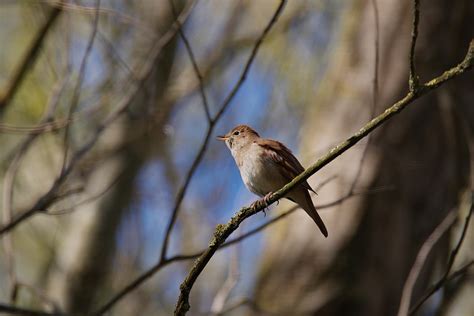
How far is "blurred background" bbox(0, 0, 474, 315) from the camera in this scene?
486cm

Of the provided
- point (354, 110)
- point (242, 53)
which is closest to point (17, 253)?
point (242, 53)

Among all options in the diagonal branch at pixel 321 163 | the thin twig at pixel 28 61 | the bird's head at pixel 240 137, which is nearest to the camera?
the diagonal branch at pixel 321 163

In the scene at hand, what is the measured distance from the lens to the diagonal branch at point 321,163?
244 centimetres

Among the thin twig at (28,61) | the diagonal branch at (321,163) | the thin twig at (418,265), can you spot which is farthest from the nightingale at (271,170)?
the thin twig at (28,61)

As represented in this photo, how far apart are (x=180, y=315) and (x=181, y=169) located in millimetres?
5720

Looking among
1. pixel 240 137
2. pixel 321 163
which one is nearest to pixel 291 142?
pixel 240 137

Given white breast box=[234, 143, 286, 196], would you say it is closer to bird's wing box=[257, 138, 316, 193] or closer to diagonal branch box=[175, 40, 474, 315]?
bird's wing box=[257, 138, 316, 193]

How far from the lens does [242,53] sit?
7.64m

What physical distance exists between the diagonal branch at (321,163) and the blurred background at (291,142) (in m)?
0.96

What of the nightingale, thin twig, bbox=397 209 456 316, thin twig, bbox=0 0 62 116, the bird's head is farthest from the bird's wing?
thin twig, bbox=0 0 62 116

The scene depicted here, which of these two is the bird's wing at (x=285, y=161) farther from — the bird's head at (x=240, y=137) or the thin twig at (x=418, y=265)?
the thin twig at (x=418, y=265)

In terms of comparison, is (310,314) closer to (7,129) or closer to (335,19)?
(7,129)

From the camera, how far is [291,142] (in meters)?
7.30

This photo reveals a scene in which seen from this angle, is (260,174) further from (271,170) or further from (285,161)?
(285,161)
